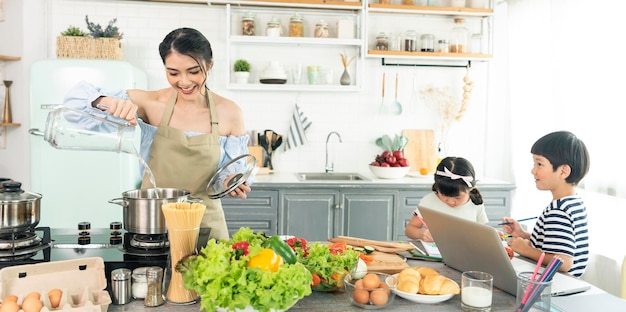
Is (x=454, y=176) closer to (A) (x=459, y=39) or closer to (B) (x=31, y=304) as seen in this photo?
(B) (x=31, y=304)

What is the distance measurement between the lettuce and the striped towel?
350 centimetres

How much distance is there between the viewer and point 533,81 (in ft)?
14.6

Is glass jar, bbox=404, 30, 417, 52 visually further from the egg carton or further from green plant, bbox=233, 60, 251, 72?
the egg carton

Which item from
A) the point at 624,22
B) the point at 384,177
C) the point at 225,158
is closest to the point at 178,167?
the point at 225,158

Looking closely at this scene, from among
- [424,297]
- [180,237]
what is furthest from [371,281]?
[180,237]

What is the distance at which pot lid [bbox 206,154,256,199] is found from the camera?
7.64ft

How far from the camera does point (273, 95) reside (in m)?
5.02

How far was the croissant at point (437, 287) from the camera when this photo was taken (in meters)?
1.76

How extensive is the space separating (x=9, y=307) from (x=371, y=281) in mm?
987

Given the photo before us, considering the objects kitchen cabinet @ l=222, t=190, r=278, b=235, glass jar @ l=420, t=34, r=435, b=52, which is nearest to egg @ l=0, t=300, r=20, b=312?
Answer: kitchen cabinet @ l=222, t=190, r=278, b=235

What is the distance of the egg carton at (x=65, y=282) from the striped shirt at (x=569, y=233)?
172 centimetres

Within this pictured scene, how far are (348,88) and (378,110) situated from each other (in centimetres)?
43

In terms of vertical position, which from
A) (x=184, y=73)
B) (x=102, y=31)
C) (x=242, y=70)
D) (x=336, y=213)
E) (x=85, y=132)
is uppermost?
(x=102, y=31)

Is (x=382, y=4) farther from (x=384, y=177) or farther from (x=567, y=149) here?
(x=567, y=149)
